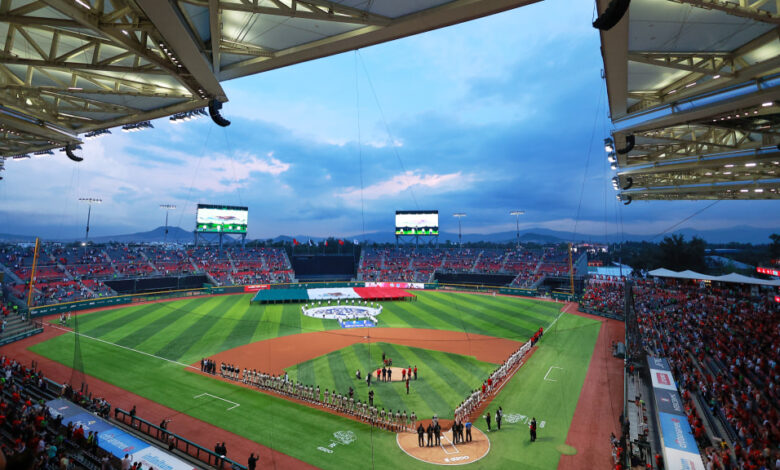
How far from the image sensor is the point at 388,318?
3644cm

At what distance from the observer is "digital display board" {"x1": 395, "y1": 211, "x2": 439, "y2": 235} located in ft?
228

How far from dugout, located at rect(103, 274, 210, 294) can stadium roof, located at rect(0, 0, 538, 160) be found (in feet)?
137

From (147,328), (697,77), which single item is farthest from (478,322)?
(147,328)

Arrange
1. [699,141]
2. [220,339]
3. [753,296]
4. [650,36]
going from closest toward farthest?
1. [650,36]
2. [699,141]
3. [220,339]
4. [753,296]

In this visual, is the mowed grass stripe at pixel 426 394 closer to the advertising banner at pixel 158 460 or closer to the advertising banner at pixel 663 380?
the advertising banner at pixel 158 460

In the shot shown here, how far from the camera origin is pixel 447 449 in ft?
48.1

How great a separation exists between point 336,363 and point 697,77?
22.3 metres

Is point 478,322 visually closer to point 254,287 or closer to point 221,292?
point 254,287

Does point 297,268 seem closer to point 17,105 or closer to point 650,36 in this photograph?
point 17,105

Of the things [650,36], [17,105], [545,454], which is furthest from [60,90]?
[545,454]

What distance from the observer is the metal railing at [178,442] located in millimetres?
13375

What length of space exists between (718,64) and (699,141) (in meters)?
5.23

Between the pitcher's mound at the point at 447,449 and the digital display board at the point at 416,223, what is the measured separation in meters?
54.8

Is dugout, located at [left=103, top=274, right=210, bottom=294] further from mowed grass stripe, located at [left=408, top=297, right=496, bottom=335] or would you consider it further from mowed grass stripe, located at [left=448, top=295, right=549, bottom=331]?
mowed grass stripe, located at [left=448, top=295, right=549, bottom=331]
